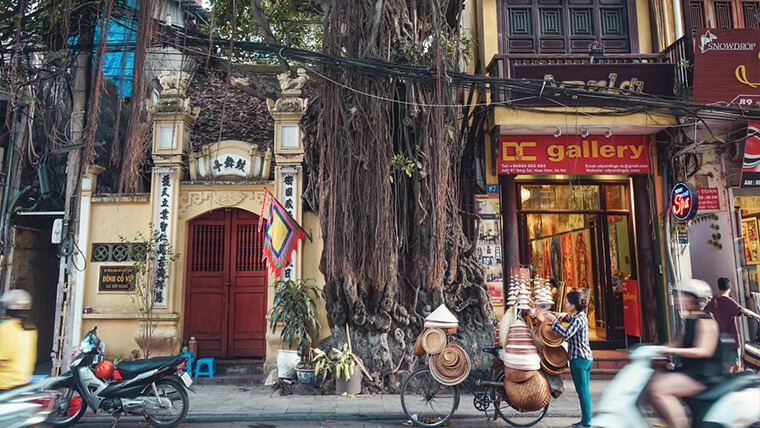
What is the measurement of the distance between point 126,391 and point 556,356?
16.8 feet

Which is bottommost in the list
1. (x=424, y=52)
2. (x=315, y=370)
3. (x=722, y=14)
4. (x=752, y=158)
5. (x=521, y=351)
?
(x=315, y=370)

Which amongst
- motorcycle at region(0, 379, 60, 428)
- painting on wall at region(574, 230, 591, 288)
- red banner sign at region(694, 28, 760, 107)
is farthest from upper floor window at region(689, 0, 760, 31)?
motorcycle at region(0, 379, 60, 428)

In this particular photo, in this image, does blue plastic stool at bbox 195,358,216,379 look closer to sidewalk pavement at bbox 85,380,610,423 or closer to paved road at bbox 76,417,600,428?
sidewalk pavement at bbox 85,380,610,423

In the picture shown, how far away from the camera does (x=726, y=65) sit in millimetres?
8500

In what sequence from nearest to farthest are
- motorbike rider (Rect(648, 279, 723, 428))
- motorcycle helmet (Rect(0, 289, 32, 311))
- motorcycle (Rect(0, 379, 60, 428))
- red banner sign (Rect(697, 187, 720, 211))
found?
motorcycle (Rect(0, 379, 60, 428)), motorbike rider (Rect(648, 279, 723, 428)), motorcycle helmet (Rect(0, 289, 32, 311)), red banner sign (Rect(697, 187, 720, 211))

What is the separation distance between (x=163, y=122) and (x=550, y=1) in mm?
8085

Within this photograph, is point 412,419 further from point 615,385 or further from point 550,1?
point 550,1

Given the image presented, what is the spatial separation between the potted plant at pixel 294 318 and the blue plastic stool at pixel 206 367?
1.36 meters

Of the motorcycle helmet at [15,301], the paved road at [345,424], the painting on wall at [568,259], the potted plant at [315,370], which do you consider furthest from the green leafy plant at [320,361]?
the painting on wall at [568,259]

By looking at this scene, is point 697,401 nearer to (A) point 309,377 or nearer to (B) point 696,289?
(B) point 696,289

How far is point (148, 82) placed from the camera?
6281 millimetres

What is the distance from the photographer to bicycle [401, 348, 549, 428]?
5.85 meters

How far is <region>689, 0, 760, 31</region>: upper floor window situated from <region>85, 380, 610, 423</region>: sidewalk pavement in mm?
7723

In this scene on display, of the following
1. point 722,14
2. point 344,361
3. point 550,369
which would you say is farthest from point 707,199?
point 344,361
